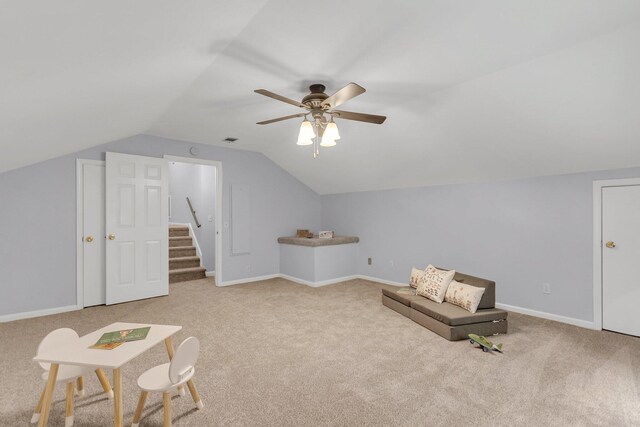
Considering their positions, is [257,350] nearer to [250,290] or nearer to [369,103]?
[250,290]

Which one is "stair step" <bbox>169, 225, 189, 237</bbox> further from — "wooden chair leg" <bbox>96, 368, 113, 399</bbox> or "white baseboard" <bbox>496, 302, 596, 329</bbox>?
"white baseboard" <bbox>496, 302, 596, 329</bbox>

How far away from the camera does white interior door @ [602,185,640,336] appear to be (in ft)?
10.4

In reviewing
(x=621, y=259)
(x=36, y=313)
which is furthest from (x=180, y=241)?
(x=621, y=259)

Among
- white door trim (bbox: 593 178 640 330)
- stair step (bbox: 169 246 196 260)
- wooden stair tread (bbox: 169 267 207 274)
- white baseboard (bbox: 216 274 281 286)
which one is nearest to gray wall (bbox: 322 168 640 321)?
white door trim (bbox: 593 178 640 330)

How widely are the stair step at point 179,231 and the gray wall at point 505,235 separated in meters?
4.16

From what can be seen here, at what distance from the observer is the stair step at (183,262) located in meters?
6.11

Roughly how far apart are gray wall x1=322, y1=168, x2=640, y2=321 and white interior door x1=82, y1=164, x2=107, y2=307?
439cm

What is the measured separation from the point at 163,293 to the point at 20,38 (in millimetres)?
4233

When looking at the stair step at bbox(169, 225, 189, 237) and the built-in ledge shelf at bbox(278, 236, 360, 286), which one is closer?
the built-in ledge shelf at bbox(278, 236, 360, 286)

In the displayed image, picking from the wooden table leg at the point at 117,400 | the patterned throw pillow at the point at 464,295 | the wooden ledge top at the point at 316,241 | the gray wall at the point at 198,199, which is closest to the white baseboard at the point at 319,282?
the wooden ledge top at the point at 316,241

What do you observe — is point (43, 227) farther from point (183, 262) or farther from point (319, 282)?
point (319, 282)

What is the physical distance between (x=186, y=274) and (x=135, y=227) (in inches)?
68.7

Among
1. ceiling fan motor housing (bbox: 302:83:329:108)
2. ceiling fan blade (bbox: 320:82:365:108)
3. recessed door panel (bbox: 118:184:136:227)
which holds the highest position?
ceiling fan motor housing (bbox: 302:83:329:108)

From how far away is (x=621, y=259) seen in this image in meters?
3.23
